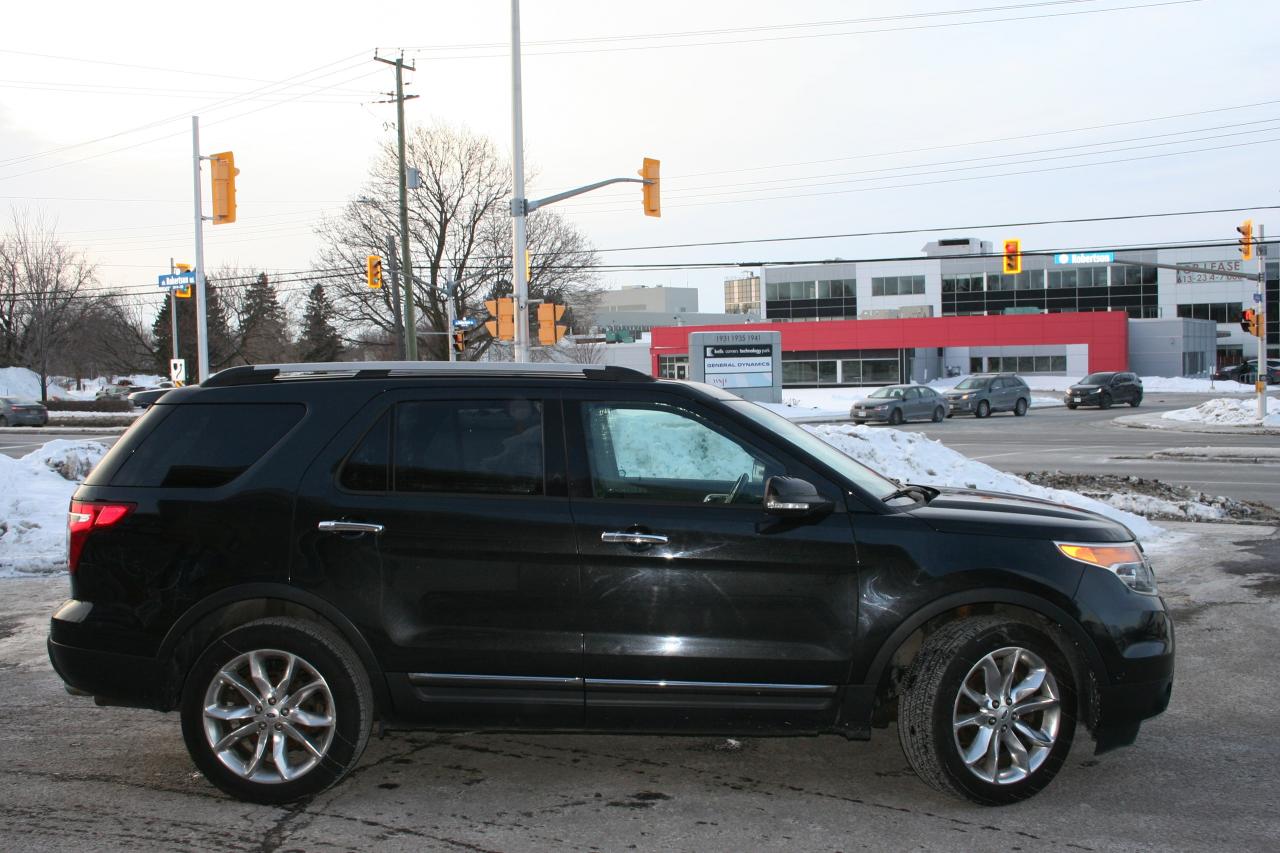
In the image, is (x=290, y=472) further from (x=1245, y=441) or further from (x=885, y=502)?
(x=1245, y=441)

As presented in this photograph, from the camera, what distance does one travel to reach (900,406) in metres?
39.5

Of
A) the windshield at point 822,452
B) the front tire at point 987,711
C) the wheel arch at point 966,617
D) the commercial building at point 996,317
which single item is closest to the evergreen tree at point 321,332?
the commercial building at point 996,317

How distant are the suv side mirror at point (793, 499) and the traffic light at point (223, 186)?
20.6 metres

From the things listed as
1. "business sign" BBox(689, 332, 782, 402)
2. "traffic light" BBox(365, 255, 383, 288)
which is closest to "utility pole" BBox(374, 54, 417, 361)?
"traffic light" BBox(365, 255, 383, 288)

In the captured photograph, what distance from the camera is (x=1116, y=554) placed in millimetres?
4398

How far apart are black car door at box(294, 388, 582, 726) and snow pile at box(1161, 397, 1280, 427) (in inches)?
1331

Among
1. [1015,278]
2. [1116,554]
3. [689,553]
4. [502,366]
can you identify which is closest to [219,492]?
[502,366]

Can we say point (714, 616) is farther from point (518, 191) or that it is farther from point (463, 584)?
point (518, 191)

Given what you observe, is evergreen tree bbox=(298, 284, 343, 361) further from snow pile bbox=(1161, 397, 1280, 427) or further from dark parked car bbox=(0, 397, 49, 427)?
snow pile bbox=(1161, 397, 1280, 427)

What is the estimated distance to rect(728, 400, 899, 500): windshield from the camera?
14.9 feet

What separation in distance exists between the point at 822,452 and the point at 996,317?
7106cm

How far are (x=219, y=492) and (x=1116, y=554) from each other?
12.1ft

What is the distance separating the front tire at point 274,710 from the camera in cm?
429

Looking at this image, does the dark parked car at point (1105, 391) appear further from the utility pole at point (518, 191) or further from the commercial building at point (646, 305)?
the commercial building at point (646, 305)
